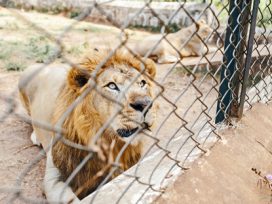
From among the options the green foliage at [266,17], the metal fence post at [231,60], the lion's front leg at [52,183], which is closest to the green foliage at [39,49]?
the green foliage at [266,17]

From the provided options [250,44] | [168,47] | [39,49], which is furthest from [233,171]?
[168,47]

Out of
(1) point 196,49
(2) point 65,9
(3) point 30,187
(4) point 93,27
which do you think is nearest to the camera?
(3) point 30,187

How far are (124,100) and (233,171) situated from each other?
0.68 metres

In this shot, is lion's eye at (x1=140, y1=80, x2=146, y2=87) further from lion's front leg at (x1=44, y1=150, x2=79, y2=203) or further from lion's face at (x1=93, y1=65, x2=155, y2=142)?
lion's front leg at (x1=44, y1=150, x2=79, y2=203)

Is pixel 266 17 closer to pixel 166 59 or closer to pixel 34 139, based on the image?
pixel 166 59

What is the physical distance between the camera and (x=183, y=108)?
5.00 meters

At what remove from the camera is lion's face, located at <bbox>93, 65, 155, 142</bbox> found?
2254 mm

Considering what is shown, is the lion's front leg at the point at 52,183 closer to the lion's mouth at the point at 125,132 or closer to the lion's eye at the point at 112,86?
the lion's mouth at the point at 125,132

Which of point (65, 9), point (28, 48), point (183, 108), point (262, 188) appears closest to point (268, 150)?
point (262, 188)

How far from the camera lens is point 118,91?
2531 mm

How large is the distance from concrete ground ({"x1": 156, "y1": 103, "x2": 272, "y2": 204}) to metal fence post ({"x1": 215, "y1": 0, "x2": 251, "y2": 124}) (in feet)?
0.45

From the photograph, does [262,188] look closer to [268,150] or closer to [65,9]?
[268,150]

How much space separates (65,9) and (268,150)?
28.8 feet

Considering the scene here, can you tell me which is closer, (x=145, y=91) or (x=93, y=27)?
(x=145, y=91)
